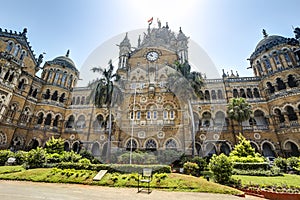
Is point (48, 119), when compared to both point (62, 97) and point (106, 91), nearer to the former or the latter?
point (62, 97)

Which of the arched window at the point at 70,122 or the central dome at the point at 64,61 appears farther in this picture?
the central dome at the point at 64,61

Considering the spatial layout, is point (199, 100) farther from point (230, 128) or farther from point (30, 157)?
point (30, 157)

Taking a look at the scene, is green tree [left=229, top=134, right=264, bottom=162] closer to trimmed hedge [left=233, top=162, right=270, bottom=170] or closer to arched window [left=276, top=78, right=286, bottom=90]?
trimmed hedge [left=233, top=162, right=270, bottom=170]

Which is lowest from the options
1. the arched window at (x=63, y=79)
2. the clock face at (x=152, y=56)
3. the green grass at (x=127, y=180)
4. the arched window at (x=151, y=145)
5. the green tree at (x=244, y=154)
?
the green grass at (x=127, y=180)

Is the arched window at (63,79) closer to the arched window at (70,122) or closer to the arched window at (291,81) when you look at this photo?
the arched window at (70,122)

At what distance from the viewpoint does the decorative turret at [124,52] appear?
3636 centimetres

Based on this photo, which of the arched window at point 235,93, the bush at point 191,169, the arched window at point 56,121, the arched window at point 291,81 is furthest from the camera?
the arched window at point 56,121

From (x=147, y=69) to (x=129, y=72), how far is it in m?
3.81

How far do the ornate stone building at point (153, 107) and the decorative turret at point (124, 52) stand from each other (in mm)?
2182

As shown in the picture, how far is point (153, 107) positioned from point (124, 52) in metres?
16.6

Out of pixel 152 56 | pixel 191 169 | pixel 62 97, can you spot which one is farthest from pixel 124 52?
pixel 191 169

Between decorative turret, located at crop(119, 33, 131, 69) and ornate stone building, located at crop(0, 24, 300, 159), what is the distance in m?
2.18

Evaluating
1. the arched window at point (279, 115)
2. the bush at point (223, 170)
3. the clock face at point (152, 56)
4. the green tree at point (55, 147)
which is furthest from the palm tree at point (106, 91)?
the arched window at point (279, 115)

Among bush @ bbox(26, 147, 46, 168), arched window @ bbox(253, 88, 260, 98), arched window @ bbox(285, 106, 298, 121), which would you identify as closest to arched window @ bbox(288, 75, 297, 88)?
arched window @ bbox(285, 106, 298, 121)
